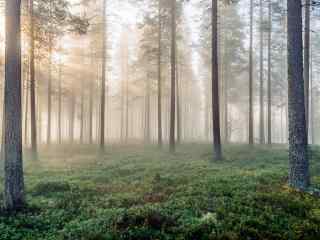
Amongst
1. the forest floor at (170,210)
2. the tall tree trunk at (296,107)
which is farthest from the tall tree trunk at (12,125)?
the tall tree trunk at (296,107)

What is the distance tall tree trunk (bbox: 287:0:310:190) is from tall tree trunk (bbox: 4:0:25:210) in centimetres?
835

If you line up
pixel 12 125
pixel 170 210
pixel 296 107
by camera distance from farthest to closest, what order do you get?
pixel 296 107 < pixel 12 125 < pixel 170 210

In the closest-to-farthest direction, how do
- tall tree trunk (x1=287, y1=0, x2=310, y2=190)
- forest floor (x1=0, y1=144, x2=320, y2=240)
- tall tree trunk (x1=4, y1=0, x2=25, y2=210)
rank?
1. forest floor (x1=0, y1=144, x2=320, y2=240)
2. tall tree trunk (x1=4, y1=0, x2=25, y2=210)
3. tall tree trunk (x1=287, y1=0, x2=310, y2=190)

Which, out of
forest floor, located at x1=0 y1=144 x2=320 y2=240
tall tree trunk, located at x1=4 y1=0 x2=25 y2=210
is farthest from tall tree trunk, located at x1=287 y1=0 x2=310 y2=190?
tall tree trunk, located at x1=4 y1=0 x2=25 y2=210

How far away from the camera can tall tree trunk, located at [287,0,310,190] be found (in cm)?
946

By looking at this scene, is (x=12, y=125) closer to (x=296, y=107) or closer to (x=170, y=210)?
(x=170, y=210)

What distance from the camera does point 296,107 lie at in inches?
373

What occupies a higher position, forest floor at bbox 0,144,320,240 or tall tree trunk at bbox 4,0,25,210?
tall tree trunk at bbox 4,0,25,210

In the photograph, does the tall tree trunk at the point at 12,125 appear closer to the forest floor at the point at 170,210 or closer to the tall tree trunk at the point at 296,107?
the forest floor at the point at 170,210

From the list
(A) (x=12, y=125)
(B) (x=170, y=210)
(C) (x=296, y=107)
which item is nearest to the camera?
(B) (x=170, y=210)

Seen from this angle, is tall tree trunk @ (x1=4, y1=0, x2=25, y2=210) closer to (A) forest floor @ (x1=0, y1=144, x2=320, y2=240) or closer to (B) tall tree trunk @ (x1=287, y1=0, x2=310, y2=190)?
(A) forest floor @ (x1=0, y1=144, x2=320, y2=240)

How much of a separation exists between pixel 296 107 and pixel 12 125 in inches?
339

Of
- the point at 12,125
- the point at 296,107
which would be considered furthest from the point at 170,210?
the point at 296,107

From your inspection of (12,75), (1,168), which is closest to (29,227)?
(12,75)
